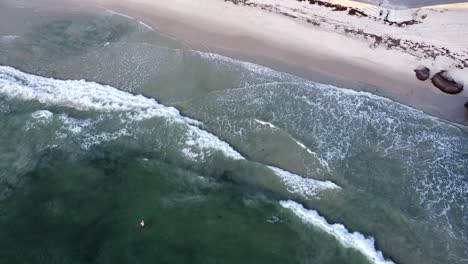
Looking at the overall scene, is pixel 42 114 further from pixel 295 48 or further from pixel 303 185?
pixel 295 48

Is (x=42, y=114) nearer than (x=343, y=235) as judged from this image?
No

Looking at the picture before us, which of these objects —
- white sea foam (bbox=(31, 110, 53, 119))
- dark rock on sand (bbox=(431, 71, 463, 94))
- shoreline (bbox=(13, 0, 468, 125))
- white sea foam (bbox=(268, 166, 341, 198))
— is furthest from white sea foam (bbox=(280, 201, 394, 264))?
white sea foam (bbox=(31, 110, 53, 119))

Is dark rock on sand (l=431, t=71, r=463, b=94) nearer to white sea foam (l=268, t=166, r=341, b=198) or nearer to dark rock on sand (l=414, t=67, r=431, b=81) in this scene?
dark rock on sand (l=414, t=67, r=431, b=81)

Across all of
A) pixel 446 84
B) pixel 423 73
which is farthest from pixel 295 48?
pixel 446 84

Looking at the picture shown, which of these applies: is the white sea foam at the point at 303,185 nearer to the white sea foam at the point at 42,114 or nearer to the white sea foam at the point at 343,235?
the white sea foam at the point at 343,235

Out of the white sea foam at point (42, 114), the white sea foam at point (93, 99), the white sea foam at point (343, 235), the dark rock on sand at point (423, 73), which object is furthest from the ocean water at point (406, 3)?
the white sea foam at point (42, 114)
